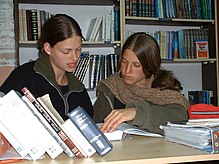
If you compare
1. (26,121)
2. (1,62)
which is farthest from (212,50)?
(26,121)

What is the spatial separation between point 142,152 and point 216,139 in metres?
0.21

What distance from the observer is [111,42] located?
2.71 m

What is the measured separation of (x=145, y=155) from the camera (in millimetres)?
921

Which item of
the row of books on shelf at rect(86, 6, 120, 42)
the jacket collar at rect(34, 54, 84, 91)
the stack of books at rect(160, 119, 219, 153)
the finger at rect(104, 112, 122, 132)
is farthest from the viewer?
the row of books on shelf at rect(86, 6, 120, 42)

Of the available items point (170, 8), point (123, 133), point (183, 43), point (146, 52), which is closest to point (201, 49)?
point (183, 43)

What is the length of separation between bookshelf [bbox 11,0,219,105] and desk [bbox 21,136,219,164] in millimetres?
1691

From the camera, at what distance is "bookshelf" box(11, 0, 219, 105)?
9.05 feet

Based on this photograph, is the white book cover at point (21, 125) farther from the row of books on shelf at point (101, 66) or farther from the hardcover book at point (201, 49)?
the hardcover book at point (201, 49)

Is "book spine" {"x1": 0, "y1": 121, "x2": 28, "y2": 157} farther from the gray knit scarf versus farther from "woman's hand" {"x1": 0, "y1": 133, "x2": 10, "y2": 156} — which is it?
the gray knit scarf

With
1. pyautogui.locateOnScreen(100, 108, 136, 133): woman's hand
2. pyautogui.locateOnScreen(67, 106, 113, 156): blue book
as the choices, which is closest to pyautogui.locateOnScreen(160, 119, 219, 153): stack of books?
pyautogui.locateOnScreen(100, 108, 136, 133): woman's hand

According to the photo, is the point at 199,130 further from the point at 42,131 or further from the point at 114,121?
the point at 42,131

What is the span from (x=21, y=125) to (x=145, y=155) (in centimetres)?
32

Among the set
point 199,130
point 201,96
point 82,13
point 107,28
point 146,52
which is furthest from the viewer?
point 201,96

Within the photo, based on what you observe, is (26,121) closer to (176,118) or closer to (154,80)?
(176,118)
